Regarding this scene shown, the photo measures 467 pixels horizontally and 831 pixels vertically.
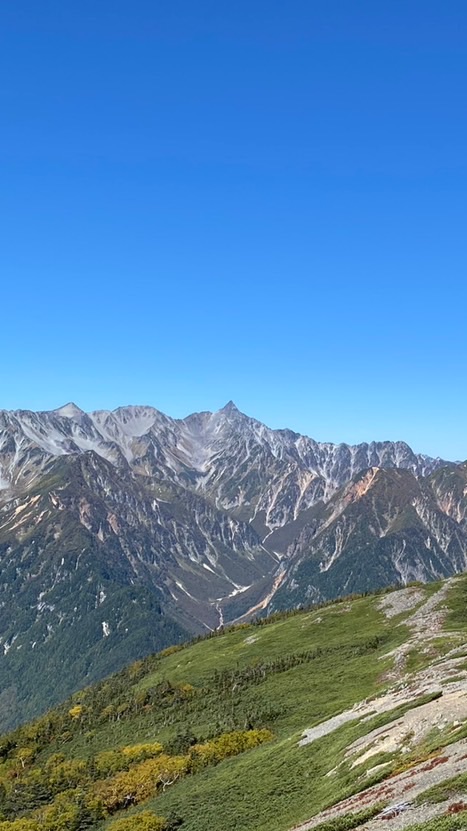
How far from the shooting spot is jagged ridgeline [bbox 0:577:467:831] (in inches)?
2365

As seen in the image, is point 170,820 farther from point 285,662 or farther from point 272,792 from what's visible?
point 285,662

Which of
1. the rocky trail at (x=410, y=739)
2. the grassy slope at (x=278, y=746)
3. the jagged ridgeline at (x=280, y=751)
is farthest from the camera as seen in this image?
the grassy slope at (x=278, y=746)

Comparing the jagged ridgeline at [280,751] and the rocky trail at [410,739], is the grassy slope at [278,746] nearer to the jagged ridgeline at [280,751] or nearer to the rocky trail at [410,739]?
the jagged ridgeline at [280,751]

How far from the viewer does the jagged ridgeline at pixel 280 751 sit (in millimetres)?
60062

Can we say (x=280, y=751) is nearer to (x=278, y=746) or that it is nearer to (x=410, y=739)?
(x=278, y=746)

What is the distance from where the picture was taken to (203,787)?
327 ft

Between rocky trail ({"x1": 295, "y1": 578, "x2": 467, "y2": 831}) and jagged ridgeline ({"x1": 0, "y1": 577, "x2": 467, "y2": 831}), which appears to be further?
jagged ridgeline ({"x1": 0, "y1": 577, "x2": 467, "y2": 831})

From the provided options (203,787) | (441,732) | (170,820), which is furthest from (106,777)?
(441,732)

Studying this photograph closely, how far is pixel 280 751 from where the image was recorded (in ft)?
326

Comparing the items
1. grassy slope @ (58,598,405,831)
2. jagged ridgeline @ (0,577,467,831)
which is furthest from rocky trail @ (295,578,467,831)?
grassy slope @ (58,598,405,831)

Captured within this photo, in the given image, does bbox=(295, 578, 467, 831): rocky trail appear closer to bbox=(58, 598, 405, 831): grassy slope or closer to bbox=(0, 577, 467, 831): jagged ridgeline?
bbox=(0, 577, 467, 831): jagged ridgeline

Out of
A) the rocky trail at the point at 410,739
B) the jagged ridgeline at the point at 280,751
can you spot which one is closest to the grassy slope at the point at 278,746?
the jagged ridgeline at the point at 280,751

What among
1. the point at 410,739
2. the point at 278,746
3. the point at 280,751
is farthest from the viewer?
the point at 278,746

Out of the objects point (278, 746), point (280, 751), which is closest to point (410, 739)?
point (280, 751)
